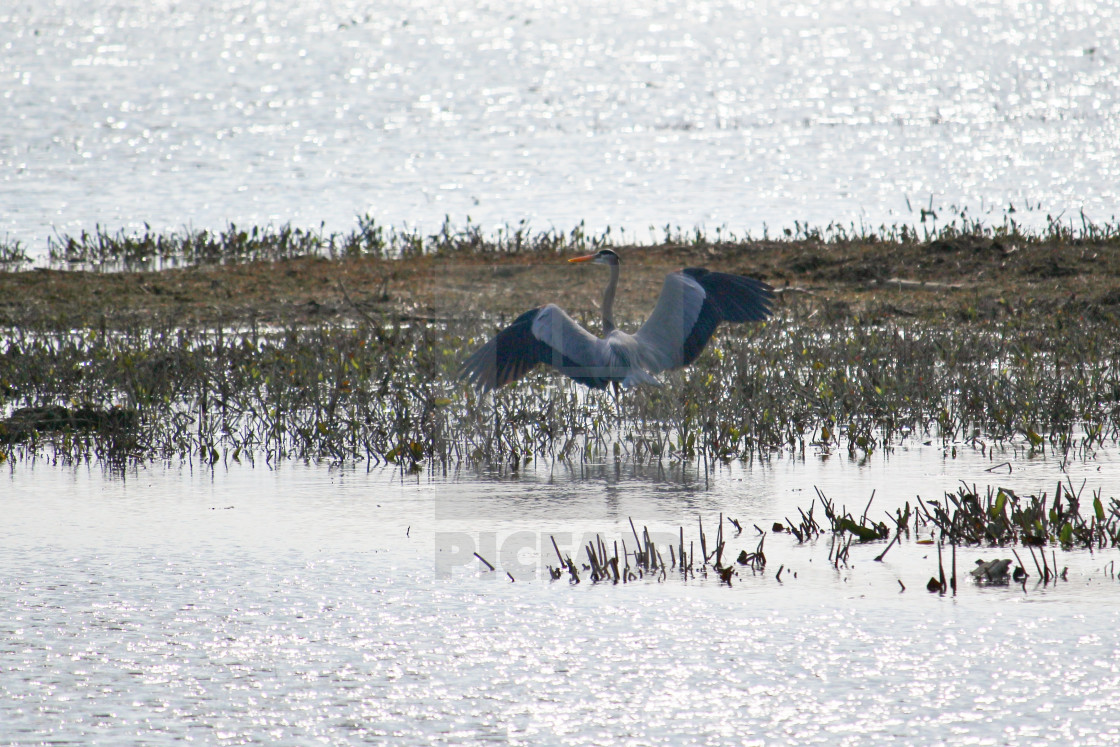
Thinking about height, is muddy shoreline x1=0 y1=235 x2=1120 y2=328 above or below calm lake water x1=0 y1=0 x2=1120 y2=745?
above

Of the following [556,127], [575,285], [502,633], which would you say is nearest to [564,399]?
[502,633]

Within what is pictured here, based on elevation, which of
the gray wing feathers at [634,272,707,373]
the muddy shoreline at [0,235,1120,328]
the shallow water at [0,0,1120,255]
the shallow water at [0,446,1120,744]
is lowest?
the shallow water at [0,446,1120,744]

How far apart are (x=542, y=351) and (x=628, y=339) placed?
52 cm

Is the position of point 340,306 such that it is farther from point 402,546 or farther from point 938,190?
point 938,190

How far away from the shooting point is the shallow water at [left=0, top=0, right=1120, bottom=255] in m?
20.1

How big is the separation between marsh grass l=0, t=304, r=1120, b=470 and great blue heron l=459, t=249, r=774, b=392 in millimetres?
287

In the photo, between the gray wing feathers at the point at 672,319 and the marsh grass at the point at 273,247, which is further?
the marsh grass at the point at 273,247

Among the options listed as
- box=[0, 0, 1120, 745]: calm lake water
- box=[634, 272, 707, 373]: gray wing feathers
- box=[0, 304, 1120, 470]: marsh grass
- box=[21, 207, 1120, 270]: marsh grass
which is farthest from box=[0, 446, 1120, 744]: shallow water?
box=[21, 207, 1120, 270]: marsh grass

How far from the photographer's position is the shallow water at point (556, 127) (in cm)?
2006

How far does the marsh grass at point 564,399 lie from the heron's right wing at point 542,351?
10.5 inches

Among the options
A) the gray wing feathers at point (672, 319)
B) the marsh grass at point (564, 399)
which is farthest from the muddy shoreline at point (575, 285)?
the gray wing feathers at point (672, 319)

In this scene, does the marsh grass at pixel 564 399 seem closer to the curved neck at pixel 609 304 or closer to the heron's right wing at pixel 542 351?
the heron's right wing at pixel 542 351

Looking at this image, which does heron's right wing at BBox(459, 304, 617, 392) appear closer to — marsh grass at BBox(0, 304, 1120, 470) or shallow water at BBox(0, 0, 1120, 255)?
marsh grass at BBox(0, 304, 1120, 470)

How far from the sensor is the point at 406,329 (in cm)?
1044
